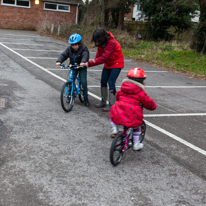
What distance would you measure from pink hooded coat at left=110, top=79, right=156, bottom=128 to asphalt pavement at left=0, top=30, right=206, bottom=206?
663 millimetres

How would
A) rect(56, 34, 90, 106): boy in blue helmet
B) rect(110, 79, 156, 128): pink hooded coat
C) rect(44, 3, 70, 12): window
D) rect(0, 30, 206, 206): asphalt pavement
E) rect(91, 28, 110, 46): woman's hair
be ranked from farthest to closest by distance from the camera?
rect(44, 3, 70, 12): window, rect(56, 34, 90, 106): boy in blue helmet, rect(91, 28, 110, 46): woman's hair, rect(110, 79, 156, 128): pink hooded coat, rect(0, 30, 206, 206): asphalt pavement

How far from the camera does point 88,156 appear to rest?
3.97 m

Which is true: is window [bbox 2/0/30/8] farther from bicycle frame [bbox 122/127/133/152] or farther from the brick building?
bicycle frame [bbox 122/127/133/152]

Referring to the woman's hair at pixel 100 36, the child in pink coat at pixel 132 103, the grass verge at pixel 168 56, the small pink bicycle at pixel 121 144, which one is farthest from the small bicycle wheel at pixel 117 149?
the grass verge at pixel 168 56

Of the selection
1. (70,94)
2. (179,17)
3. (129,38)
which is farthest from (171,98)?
(179,17)

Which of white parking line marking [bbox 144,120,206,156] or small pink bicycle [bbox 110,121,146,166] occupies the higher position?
small pink bicycle [bbox 110,121,146,166]

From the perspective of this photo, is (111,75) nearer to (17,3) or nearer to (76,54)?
(76,54)

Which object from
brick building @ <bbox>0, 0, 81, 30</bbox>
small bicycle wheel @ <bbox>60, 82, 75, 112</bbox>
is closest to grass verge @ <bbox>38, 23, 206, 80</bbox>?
small bicycle wheel @ <bbox>60, 82, 75, 112</bbox>

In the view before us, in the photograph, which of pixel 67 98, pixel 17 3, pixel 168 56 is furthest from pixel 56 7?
pixel 67 98

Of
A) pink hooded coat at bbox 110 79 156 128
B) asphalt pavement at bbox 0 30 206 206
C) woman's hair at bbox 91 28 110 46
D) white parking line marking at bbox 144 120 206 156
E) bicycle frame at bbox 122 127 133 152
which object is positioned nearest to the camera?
asphalt pavement at bbox 0 30 206 206

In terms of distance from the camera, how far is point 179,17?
26297 mm

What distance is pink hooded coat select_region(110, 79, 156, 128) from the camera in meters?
3.69

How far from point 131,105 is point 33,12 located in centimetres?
3124

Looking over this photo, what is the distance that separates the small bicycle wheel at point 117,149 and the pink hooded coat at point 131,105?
0.21m
